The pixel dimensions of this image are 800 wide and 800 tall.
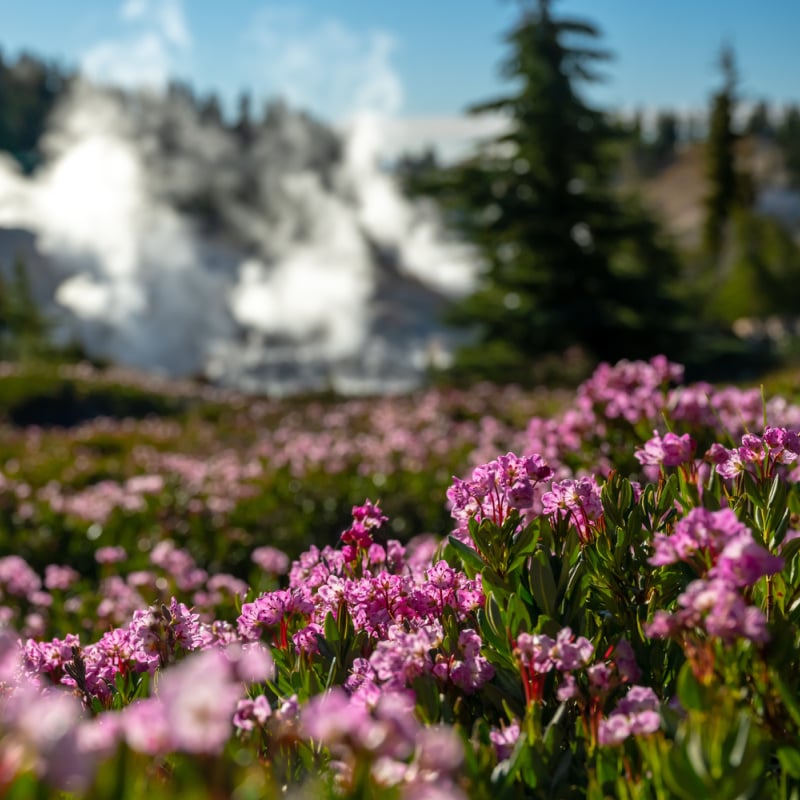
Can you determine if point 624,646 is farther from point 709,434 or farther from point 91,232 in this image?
point 91,232

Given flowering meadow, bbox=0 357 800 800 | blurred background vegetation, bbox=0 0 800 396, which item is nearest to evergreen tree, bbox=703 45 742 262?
blurred background vegetation, bbox=0 0 800 396

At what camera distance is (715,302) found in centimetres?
4056

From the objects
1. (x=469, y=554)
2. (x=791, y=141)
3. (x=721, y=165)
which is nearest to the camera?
(x=469, y=554)

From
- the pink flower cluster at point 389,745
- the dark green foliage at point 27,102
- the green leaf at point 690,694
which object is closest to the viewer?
the pink flower cluster at point 389,745

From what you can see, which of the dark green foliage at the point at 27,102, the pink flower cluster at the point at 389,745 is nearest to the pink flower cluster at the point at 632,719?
the pink flower cluster at the point at 389,745

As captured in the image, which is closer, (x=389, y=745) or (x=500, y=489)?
(x=389, y=745)

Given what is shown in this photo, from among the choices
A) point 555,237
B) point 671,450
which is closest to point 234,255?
point 555,237

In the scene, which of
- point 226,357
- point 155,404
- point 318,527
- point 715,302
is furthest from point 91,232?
point 318,527

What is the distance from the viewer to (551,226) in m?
20.0

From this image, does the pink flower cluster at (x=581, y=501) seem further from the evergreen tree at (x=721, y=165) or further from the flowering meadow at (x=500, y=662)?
the evergreen tree at (x=721, y=165)

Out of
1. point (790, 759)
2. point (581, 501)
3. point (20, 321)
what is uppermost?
point (20, 321)

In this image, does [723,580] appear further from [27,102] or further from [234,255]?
[27,102]

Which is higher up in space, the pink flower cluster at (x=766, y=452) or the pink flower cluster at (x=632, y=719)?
the pink flower cluster at (x=766, y=452)

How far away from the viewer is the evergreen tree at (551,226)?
20.0 m
